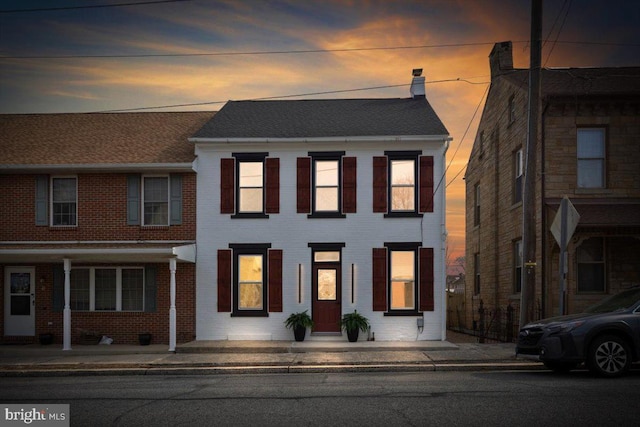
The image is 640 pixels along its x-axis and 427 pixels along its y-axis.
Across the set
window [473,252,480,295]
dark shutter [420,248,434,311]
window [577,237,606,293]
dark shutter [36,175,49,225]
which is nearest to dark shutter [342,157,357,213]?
dark shutter [420,248,434,311]

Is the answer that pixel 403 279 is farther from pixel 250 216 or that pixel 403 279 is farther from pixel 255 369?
pixel 255 369

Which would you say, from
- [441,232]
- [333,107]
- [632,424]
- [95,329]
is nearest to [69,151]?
[95,329]

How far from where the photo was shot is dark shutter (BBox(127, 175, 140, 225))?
842 inches

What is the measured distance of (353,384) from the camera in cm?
1254

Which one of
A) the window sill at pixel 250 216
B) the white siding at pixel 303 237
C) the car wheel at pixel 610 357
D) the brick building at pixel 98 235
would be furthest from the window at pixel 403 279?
the car wheel at pixel 610 357

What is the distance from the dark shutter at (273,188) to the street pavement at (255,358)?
4127mm

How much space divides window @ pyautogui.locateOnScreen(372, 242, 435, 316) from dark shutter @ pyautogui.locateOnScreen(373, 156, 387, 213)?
122 cm

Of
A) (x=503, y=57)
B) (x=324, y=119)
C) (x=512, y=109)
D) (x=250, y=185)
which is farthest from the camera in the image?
(x=503, y=57)

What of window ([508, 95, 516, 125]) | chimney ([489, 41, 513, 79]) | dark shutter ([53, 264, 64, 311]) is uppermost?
chimney ([489, 41, 513, 79])

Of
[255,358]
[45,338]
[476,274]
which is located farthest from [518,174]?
[45,338]

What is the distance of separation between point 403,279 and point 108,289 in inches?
365

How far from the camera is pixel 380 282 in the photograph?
20891 mm

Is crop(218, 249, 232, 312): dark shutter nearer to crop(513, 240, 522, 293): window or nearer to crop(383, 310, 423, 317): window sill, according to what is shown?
crop(383, 310, 423, 317): window sill

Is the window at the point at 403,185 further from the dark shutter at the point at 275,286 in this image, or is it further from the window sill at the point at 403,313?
the dark shutter at the point at 275,286
